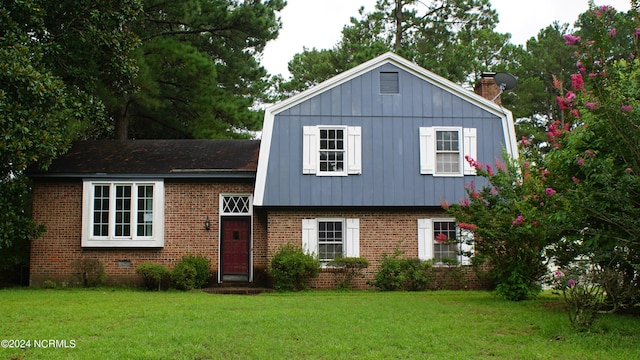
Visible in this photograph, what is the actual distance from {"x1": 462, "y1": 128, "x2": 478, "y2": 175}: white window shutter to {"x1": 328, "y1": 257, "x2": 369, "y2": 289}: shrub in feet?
12.7

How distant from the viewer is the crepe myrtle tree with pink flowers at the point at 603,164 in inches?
396

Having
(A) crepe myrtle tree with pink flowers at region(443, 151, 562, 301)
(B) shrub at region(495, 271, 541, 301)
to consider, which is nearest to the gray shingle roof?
(A) crepe myrtle tree with pink flowers at region(443, 151, 562, 301)

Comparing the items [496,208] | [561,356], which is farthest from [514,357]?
[496,208]

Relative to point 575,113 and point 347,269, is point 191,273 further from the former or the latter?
point 575,113

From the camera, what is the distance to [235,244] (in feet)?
63.7

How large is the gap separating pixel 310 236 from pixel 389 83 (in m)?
4.89

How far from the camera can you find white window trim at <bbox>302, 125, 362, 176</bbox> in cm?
1862

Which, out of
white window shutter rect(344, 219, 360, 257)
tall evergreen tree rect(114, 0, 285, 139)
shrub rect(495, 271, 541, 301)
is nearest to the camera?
shrub rect(495, 271, 541, 301)

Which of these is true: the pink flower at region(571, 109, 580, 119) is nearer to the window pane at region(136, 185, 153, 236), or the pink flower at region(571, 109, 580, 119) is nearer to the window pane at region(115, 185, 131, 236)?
the window pane at region(136, 185, 153, 236)

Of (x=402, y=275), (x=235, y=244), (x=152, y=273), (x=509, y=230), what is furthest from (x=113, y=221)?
(x=509, y=230)

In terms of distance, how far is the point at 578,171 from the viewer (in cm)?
1181

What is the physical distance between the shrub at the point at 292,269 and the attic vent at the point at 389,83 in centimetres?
518

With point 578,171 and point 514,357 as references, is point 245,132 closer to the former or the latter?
point 578,171

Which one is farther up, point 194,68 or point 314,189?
point 194,68
